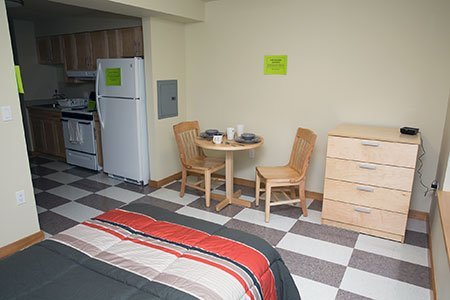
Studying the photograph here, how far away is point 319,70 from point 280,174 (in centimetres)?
125

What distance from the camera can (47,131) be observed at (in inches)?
213

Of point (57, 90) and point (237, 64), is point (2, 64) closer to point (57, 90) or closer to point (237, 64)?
point (237, 64)

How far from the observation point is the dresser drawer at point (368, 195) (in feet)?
8.91

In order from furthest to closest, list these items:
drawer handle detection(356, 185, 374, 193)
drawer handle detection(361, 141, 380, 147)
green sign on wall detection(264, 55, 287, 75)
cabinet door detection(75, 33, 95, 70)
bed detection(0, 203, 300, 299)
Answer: cabinet door detection(75, 33, 95, 70)
green sign on wall detection(264, 55, 287, 75)
drawer handle detection(356, 185, 374, 193)
drawer handle detection(361, 141, 380, 147)
bed detection(0, 203, 300, 299)

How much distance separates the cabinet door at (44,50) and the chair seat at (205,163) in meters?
3.59

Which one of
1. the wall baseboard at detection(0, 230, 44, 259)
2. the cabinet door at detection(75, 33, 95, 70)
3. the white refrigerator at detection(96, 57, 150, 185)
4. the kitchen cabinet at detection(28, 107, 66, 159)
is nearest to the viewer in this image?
the wall baseboard at detection(0, 230, 44, 259)

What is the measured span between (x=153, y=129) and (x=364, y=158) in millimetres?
2548

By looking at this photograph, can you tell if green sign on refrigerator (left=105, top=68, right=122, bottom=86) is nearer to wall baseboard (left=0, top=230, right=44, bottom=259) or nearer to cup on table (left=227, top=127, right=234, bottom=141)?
cup on table (left=227, top=127, right=234, bottom=141)

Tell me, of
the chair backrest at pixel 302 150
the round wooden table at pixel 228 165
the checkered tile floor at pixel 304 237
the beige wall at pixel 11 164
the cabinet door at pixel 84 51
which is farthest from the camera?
the cabinet door at pixel 84 51

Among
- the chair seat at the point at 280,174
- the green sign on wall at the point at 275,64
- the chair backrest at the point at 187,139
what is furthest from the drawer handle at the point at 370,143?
the chair backrest at the point at 187,139

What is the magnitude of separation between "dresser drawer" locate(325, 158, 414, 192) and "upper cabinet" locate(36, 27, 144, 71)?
293 centimetres

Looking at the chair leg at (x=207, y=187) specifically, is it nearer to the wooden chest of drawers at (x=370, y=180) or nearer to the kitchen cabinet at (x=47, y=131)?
the wooden chest of drawers at (x=370, y=180)

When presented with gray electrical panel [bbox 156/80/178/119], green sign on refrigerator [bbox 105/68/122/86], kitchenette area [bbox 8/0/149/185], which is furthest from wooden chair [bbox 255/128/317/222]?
green sign on refrigerator [bbox 105/68/122/86]

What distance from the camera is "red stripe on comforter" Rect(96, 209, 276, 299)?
151cm
